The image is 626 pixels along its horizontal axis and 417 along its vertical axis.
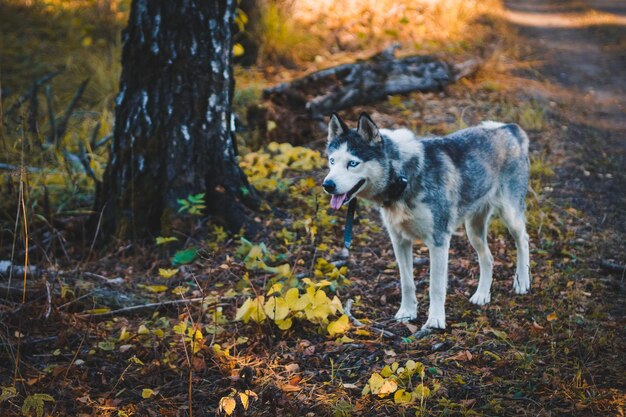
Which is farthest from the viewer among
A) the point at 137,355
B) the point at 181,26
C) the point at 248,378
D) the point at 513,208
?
the point at 181,26

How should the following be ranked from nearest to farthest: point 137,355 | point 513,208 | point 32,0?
point 137,355, point 513,208, point 32,0

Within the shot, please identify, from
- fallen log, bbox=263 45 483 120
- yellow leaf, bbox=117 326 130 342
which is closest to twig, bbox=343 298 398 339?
yellow leaf, bbox=117 326 130 342

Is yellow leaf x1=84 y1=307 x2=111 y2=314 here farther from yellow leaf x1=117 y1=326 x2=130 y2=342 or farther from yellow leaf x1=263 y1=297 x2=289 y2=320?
yellow leaf x1=263 y1=297 x2=289 y2=320

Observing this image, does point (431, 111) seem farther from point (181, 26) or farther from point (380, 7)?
point (380, 7)

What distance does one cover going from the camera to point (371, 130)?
161 inches

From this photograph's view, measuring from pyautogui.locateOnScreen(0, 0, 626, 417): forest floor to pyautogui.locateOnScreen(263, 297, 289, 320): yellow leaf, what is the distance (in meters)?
0.01

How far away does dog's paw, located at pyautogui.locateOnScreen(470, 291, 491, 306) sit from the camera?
465cm

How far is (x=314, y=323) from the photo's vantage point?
13.9 feet

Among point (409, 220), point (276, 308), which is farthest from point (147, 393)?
point (409, 220)

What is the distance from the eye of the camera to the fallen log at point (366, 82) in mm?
8188

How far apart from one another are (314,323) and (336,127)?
139 cm

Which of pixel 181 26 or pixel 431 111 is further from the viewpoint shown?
pixel 431 111

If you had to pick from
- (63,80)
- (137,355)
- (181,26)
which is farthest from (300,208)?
(63,80)

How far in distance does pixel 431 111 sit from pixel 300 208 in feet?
10.9
